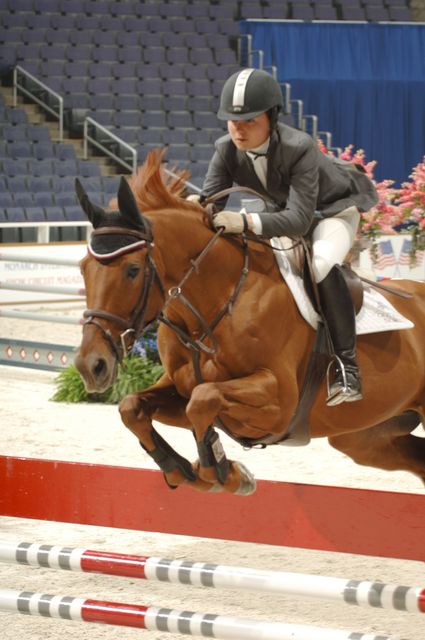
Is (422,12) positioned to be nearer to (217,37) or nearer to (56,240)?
(217,37)

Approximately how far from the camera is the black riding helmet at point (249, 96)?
3.41 m

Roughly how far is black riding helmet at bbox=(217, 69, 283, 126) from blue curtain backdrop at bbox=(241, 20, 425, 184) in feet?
53.4

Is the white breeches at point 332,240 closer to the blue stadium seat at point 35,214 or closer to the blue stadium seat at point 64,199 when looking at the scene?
the blue stadium seat at point 35,214

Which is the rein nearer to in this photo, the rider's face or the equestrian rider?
the equestrian rider

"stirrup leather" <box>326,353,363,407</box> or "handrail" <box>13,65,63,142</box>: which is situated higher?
"handrail" <box>13,65,63,142</box>

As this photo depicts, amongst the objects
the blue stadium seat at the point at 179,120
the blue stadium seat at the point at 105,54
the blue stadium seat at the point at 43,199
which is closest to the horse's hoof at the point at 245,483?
the blue stadium seat at the point at 43,199

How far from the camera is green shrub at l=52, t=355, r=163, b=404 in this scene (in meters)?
7.76

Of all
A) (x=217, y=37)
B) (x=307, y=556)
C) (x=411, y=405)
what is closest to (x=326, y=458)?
(x=307, y=556)

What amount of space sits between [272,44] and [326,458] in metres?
14.1

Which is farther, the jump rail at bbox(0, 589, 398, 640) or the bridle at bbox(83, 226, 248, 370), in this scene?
the bridle at bbox(83, 226, 248, 370)

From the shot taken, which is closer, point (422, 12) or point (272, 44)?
point (272, 44)

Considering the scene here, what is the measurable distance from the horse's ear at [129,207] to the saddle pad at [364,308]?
0.64 m

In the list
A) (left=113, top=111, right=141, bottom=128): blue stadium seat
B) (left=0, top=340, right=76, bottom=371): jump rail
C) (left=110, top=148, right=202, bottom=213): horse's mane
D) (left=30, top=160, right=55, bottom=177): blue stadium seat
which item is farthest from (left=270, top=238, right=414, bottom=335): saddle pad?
(left=113, top=111, right=141, bottom=128): blue stadium seat

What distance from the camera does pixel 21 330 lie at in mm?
11117
